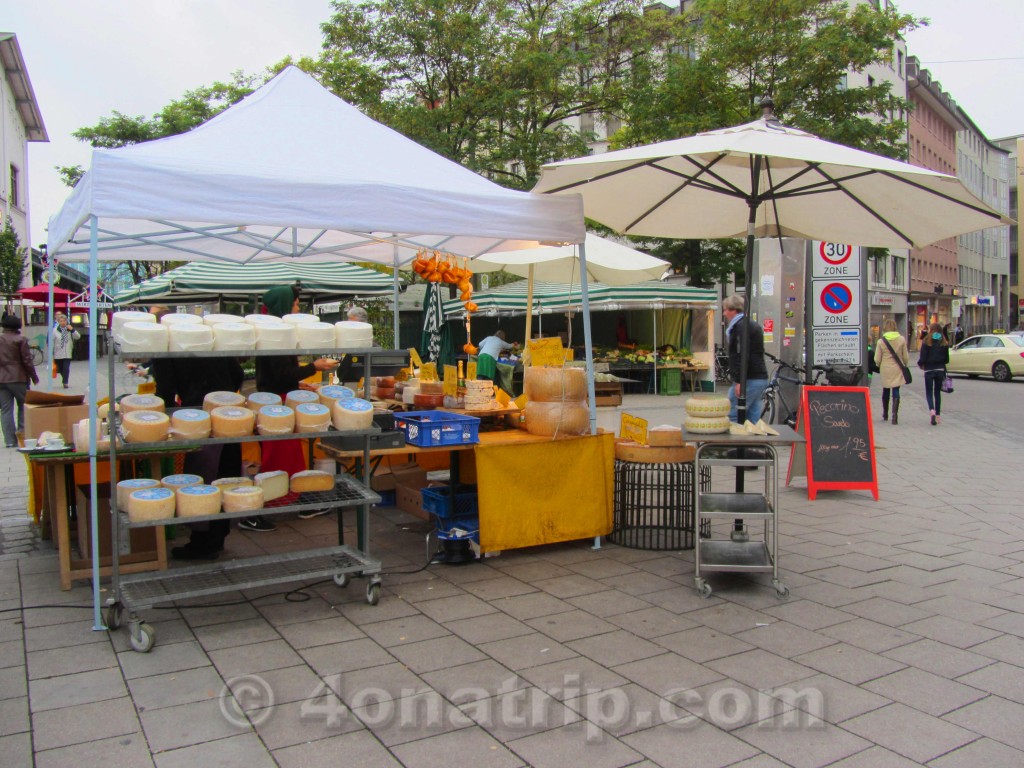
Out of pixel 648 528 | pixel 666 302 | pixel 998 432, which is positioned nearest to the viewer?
pixel 648 528

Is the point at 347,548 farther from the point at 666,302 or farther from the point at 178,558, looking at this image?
the point at 666,302

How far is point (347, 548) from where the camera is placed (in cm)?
492

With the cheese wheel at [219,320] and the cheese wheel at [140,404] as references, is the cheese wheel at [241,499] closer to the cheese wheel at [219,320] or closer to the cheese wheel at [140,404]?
the cheese wheel at [140,404]

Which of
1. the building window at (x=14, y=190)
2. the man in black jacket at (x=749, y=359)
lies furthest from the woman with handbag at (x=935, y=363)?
the building window at (x=14, y=190)

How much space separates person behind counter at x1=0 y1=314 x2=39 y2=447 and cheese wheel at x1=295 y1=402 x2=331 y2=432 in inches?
292

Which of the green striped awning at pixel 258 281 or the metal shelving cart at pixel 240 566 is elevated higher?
the green striped awning at pixel 258 281

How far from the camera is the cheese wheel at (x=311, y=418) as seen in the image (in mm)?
4574

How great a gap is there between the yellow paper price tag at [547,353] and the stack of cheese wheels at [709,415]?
1278 millimetres

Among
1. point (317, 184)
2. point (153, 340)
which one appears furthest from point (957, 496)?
point (153, 340)

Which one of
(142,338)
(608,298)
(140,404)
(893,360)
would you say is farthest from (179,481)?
(608,298)

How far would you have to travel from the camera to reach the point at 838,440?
7.60 metres

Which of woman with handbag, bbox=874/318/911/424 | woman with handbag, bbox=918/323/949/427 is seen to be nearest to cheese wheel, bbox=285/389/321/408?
woman with handbag, bbox=874/318/911/424

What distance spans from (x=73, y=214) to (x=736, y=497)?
14.7 feet

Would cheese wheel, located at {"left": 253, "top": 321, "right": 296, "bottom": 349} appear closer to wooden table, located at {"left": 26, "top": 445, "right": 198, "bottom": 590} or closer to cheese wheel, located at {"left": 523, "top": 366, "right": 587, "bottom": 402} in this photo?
wooden table, located at {"left": 26, "top": 445, "right": 198, "bottom": 590}
